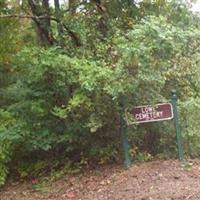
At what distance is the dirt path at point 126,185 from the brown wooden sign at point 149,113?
2.19 ft

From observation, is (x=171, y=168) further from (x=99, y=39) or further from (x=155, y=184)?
(x=99, y=39)

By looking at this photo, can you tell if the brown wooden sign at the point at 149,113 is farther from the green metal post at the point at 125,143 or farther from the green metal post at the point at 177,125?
the green metal post at the point at 125,143

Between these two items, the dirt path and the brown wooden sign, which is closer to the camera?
the dirt path

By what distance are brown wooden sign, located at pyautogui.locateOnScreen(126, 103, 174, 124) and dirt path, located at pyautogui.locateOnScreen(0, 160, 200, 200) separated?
0.67m

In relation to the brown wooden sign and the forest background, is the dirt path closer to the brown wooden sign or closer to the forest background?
the forest background

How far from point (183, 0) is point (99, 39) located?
2.37m

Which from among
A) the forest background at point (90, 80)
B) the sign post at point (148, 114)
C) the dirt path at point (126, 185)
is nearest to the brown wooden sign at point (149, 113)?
the sign post at point (148, 114)

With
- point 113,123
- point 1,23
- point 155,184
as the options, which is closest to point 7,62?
point 1,23

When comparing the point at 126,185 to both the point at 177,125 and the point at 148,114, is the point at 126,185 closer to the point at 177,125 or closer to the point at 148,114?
the point at 148,114

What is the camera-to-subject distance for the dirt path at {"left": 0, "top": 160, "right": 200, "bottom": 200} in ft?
18.8

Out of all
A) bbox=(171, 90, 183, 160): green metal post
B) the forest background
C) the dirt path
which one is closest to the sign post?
bbox=(171, 90, 183, 160): green metal post

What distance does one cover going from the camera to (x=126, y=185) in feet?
20.0

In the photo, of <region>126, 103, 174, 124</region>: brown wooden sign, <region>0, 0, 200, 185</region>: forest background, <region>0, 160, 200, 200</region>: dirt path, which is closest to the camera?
<region>0, 160, 200, 200</region>: dirt path

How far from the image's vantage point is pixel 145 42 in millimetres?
6168
